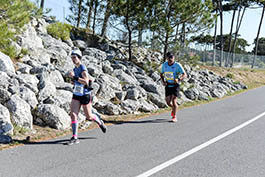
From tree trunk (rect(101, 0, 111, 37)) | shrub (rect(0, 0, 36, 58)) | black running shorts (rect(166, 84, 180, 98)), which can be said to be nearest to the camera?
black running shorts (rect(166, 84, 180, 98))

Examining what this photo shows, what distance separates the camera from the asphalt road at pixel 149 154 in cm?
473

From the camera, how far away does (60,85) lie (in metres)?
9.80

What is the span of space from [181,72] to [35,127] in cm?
444

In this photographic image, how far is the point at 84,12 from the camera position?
62.8 feet

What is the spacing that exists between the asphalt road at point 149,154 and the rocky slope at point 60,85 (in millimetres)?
1169

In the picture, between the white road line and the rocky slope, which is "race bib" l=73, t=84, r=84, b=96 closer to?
the rocky slope

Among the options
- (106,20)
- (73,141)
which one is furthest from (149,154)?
(106,20)

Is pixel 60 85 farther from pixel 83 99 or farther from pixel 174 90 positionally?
pixel 174 90

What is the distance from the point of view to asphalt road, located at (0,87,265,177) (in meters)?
4.73

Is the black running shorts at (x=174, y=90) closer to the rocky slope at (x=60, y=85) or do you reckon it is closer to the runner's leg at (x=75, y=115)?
the rocky slope at (x=60, y=85)

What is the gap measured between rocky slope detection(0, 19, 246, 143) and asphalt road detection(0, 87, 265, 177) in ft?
3.84

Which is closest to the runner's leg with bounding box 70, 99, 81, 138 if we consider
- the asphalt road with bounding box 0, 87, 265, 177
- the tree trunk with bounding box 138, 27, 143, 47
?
the asphalt road with bounding box 0, 87, 265, 177

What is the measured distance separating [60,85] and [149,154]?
5093mm

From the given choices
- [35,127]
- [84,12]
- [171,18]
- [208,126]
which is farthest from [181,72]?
[84,12]
